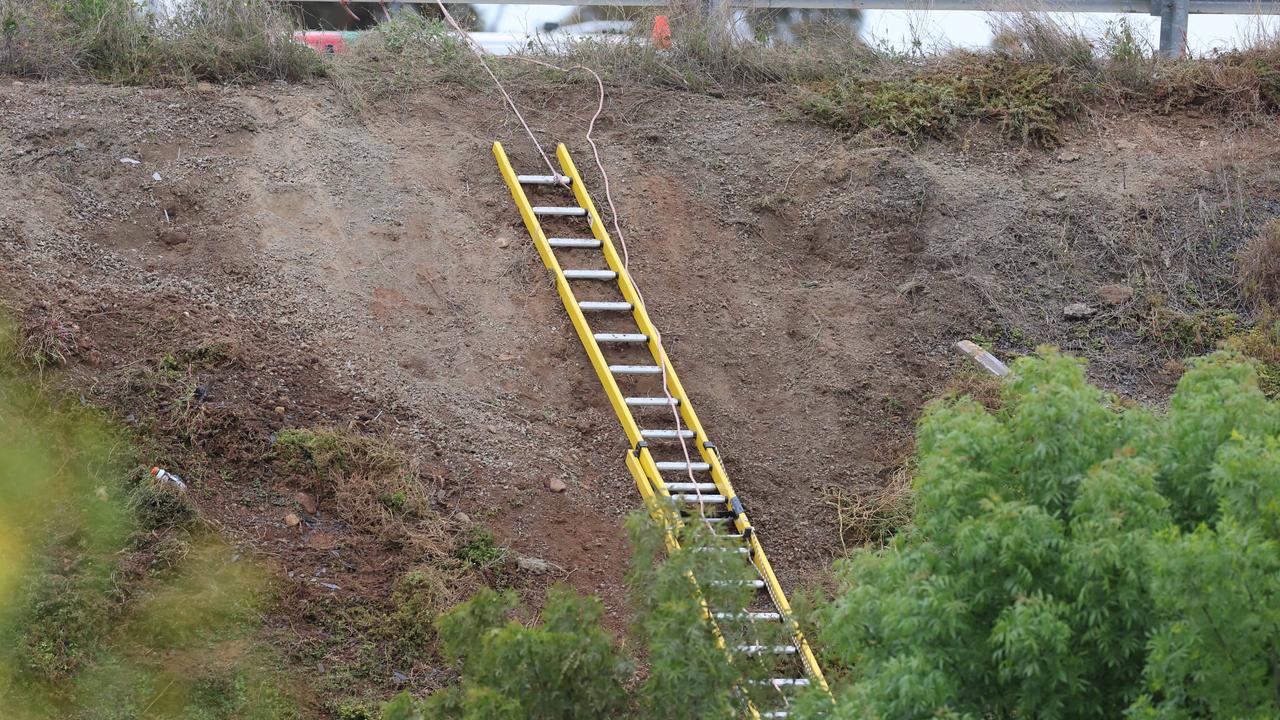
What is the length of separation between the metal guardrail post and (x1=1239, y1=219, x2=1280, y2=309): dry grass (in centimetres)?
310

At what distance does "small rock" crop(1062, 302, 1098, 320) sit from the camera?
11.4 metres

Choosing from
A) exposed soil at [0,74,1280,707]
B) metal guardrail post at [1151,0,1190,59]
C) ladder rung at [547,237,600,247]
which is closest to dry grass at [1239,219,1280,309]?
exposed soil at [0,74,1280,707]

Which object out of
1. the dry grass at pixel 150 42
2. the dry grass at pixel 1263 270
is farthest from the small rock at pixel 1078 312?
the dry grass at pixel 150 42

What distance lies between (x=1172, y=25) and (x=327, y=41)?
875 centimetres

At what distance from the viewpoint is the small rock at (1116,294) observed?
11.5 m

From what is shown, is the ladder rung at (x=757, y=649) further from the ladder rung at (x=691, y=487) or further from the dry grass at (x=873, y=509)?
the dry grass at (x=873, y=509)

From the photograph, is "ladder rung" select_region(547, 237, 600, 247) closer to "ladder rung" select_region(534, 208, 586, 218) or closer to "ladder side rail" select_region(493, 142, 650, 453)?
"ladder side rail" select_region(493, 142, 650, 453)

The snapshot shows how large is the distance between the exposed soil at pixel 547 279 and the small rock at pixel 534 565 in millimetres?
95

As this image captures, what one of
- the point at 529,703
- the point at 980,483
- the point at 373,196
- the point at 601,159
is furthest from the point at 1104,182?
the point at 529,703

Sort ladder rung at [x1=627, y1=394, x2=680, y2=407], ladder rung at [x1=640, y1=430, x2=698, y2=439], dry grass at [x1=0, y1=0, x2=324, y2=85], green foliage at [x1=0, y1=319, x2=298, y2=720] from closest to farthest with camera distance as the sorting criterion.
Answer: green foliage at [x1=0, y1=319, x2=298, y2=720], ladder rung at [x1=640, y1=430, x2=698, y2=439], ladder rung at [x1=627, y1=394, x2=680, y2=407], dry grass at [x1=0, y1=0, x2=324, y2=85]

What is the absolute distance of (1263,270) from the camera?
11594 millimetres

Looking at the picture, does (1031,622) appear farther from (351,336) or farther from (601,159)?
(601,159)

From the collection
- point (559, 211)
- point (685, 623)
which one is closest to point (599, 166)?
point (559, 211)

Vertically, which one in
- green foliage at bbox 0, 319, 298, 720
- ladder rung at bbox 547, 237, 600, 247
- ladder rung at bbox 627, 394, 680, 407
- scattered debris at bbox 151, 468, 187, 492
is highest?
ladder rung at bbox 547, 237, 600, 247
